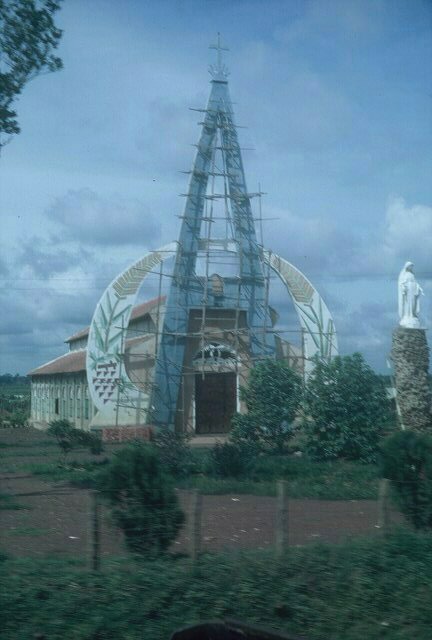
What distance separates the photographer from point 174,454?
64.6 feet

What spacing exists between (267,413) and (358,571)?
707 inches

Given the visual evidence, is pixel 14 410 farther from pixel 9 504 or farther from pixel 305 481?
pixel 9 504

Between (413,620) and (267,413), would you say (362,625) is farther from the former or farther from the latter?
(267,413)

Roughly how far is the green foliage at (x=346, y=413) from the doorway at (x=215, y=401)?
8223 mm

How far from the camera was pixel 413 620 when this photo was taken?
783cm

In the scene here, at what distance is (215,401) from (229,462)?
12.3 m

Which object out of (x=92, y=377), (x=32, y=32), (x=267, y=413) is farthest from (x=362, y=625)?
(x=92, y=377)

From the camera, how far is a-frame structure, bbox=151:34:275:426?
97.8ft

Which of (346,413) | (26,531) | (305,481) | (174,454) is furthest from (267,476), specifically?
(26,531)

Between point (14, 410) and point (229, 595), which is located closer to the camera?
point (229, 595)

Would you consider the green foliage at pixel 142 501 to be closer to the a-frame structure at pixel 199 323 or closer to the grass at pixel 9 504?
the grass at pixel 9 504

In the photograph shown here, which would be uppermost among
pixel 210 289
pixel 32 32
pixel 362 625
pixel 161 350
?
pixel 32 32

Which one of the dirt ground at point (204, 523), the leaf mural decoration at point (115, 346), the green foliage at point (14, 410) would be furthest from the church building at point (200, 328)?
the green foliage at point (14, 410)

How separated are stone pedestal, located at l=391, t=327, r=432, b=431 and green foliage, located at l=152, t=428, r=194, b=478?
21.4 feet
